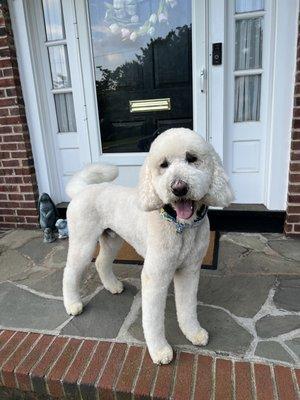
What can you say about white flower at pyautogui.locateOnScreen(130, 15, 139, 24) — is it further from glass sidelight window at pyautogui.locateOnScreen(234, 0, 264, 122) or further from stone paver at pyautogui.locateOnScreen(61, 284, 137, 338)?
stone paver at pyautogui.locateOnScreen(61, 284, 137, 338)

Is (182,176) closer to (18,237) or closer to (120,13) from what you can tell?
(120,13)

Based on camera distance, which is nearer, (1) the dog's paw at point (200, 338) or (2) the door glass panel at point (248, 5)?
(1) the dog's paw at point (200, 338)

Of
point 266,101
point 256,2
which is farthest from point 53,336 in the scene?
point 256,2

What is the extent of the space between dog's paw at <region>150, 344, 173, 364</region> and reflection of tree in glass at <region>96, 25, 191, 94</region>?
254cm

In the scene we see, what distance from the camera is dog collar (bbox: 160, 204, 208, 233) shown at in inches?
59.8

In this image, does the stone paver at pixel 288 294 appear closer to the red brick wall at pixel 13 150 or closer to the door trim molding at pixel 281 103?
→ the door trim molding at pixel 281 103

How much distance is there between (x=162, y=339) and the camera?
1.71 metres

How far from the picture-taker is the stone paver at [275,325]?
188 centimetres

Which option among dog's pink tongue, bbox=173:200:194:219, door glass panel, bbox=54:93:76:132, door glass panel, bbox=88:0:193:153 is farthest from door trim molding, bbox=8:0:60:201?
dog's pink tongue, bbox=173:200:194:219

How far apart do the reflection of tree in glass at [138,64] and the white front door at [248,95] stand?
452 millimetres

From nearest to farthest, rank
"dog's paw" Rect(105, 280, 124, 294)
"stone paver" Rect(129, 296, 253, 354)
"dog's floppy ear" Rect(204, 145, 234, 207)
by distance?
"dog's floppy ear" Rect(204, 145, 234, 207) < "stone paver" Rect(129, 296, 253, 354) < "dog's paw" Rect(105, 280, 124, 294)

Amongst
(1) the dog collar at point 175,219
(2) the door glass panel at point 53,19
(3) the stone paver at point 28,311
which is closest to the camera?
(1) the dog collar at point 175,219

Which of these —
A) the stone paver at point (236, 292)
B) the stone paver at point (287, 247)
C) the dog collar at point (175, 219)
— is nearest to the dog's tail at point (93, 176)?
the dog collar at point (175, 219)

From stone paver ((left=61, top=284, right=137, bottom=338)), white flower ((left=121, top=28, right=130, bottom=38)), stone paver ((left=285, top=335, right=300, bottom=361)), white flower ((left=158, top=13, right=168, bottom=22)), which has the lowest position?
stone paver ((left=61, top=284, right=137, bottom=338))
